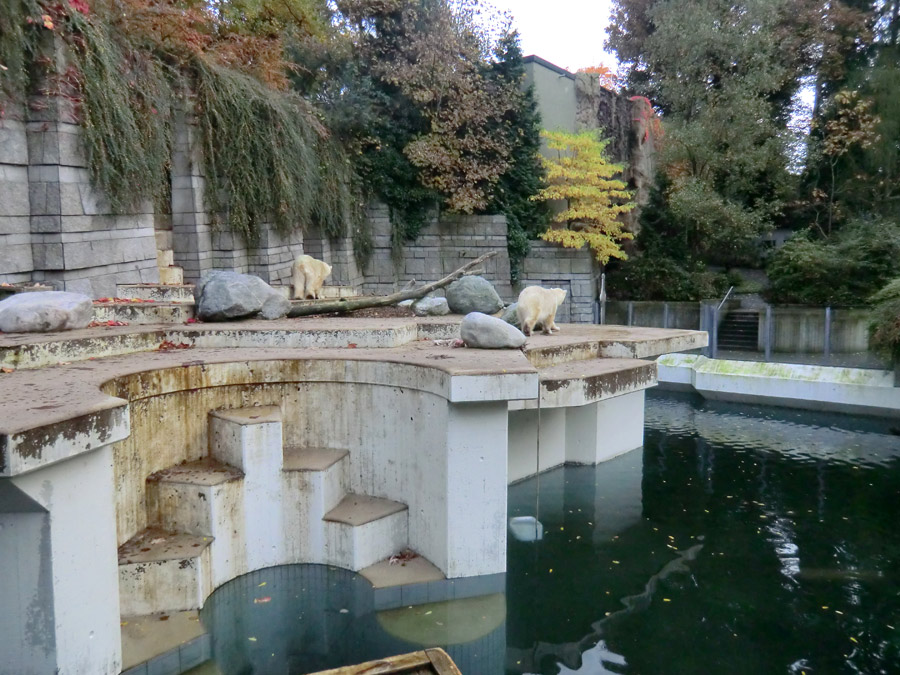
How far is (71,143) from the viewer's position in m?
8.67

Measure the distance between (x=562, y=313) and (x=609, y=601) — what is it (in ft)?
41.9

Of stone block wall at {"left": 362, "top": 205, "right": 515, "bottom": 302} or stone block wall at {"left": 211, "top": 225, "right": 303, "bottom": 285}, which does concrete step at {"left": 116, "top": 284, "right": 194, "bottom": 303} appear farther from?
stone block wall at {"left": 362, "top": 205, "right": 515, "bottom": 302}

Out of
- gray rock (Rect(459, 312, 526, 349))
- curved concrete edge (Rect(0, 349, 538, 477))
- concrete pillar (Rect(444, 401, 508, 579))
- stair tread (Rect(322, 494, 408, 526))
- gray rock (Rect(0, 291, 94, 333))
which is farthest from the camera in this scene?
gray rock (Rect(459, 312, 526, 349))

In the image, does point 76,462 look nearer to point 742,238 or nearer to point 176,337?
point 176,337

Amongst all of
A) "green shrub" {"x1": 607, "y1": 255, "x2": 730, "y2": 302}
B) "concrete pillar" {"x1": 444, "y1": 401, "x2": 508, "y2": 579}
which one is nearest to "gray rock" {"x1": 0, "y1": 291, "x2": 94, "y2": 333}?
"concrete pillar" {"x1": 444, "y1": 401, "x2": 508, "y2": 579}

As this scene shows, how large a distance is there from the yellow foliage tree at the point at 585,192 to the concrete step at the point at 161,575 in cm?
1382

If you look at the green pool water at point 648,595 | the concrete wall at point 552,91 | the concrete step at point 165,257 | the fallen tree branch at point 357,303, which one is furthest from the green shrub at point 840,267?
the concrete step at point 165,257

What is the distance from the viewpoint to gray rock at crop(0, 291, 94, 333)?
688 centimetres

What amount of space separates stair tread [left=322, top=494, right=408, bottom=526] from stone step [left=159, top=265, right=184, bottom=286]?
218 inches

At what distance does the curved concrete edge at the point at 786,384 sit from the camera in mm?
12125

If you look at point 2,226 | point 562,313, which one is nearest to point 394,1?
point 562,313

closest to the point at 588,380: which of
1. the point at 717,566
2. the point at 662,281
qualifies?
the point at 717,566

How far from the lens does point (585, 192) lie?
17.9 m

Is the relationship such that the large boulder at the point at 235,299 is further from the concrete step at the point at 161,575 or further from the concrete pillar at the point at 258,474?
the concrete step at the point at 161,575
